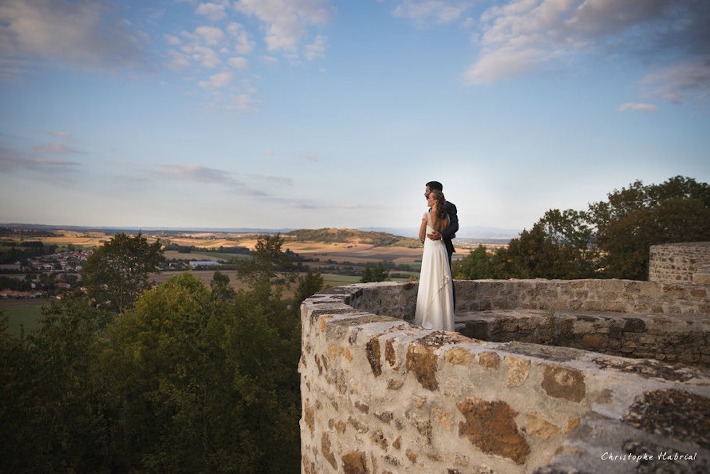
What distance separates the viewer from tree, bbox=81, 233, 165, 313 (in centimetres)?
2974

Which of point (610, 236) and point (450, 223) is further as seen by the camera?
point (610, 236)

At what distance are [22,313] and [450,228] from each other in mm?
31440

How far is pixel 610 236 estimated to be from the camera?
2609cm

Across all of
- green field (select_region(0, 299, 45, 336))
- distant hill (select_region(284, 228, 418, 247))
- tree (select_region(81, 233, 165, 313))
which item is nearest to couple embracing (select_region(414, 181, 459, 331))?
green field (select_region(0, 299, 45, 336))

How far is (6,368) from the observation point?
974cm

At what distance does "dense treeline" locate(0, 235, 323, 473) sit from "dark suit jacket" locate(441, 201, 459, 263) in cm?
998

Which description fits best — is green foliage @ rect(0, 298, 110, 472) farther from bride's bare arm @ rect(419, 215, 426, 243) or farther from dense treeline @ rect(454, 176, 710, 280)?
dense treeline @ rect(454, 176, 710, 280)

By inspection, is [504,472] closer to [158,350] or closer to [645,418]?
[645,418]

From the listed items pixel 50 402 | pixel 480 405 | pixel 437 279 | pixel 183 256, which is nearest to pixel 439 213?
pixel 437 279

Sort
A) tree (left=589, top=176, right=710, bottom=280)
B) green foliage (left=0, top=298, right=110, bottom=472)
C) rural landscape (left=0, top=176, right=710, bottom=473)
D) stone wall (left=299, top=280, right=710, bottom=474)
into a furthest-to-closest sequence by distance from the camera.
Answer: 1. tree (left=589, top=176, right=710, bottom=280)
2. rural landscape (left=0, top=176, right=710, bottom=473)
3. green foliage (left=0, top=298, right=110, bottom=472)
4. stone wall (left=299, top=280, right=710, bottom=474)

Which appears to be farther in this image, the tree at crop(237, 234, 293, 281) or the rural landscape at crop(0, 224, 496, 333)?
the tree at crop(237, 234, 293, 281)

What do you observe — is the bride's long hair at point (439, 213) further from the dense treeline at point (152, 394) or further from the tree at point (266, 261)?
the tree at point (266, 261)

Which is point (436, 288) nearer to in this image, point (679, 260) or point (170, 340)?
point (679, 260)

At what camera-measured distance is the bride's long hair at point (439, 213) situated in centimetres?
457
